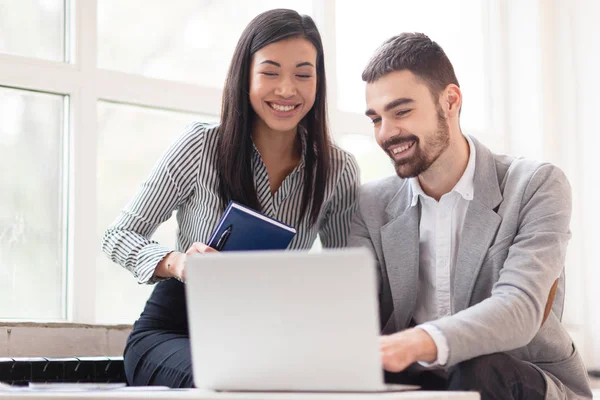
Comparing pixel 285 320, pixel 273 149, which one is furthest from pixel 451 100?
pixel 285 320

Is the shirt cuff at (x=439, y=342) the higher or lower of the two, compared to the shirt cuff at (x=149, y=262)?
lower

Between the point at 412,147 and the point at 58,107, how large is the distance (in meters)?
1.21

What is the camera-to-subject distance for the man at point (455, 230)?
1.77 metres

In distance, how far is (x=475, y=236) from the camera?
6.44 feet

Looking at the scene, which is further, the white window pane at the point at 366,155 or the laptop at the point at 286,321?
the white window pane at the point at 366,155

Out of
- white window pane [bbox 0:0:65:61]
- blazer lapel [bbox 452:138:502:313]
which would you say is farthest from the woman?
white window pane [bbox 0:0:65:61]

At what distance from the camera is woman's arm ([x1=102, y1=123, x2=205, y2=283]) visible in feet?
7.17

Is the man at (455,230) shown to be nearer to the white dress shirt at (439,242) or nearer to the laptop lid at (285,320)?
the white dress shirt at (439,242)

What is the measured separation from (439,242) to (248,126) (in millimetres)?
587

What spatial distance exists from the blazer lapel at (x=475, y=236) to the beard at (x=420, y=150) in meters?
0.13

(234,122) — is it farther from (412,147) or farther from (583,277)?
(583,277)

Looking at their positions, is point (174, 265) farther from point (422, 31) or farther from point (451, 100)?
point (422, 31)

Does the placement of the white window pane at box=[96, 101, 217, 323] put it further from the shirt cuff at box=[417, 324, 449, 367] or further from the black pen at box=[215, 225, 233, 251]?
the shirt cuff at box=[417, 324, 449, 367]

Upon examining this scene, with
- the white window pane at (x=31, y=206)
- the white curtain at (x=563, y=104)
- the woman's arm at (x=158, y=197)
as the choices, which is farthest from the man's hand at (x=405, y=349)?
the white curtain at (x=563, y=104)
